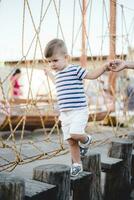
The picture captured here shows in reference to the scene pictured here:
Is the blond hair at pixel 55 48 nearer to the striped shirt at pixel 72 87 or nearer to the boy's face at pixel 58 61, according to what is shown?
the boy's face at pixel 58 61

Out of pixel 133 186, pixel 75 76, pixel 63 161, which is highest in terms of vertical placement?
pixel 75 76

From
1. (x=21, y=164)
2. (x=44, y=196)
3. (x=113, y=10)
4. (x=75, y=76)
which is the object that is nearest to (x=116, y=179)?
(x=21, y=164)

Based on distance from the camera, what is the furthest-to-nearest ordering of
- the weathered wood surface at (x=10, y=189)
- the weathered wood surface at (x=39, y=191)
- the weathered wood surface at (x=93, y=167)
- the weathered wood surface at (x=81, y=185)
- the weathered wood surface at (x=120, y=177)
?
the weathered wood surface at (x=120, y=177)
the weathered wood surface at (x=93, y=167)
the weathered wood surface at (x=81, y=185)
the weathered wood surface at (x=39, y=191)
the weathered wood surface at (x=10, y=189)

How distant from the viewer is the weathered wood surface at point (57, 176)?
8.86ft

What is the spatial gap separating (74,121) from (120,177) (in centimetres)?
115

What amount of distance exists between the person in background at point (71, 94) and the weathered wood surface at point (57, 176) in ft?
1.19

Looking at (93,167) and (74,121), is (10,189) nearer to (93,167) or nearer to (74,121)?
(74,121)

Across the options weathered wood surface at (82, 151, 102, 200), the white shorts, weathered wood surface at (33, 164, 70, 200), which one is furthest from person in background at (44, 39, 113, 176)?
weathered wood surface at (33, 164, 70, 200)

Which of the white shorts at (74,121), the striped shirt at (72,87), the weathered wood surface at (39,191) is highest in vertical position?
the striped shirt at (72,87)

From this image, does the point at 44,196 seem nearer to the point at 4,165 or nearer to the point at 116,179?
the point at 4,165

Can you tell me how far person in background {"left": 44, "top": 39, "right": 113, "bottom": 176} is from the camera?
3156 millimetres

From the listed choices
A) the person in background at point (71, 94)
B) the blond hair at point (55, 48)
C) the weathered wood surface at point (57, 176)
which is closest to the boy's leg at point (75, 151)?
the person in background at point (71, 94)

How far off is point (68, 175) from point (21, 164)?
0.90m

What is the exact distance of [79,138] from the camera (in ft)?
10.4
